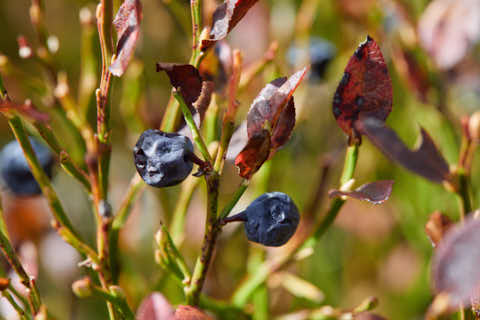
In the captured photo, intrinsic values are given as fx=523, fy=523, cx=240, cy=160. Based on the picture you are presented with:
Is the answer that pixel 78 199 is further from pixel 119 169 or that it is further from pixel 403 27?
pixel 403 27

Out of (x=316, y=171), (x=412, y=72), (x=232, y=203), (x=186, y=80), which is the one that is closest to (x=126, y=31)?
(x=186, y=80)

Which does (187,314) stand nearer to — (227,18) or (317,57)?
(227,18)

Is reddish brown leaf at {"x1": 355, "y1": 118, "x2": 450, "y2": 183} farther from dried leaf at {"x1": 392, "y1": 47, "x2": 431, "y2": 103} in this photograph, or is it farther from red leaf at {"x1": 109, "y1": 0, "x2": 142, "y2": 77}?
dried leaf at {"x1": 392, "y1": 47, "x2": 431, "y2": 103}

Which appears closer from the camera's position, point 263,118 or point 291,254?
point 263,118

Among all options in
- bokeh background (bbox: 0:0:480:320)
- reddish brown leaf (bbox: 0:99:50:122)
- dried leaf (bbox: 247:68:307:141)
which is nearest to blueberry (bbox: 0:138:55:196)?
bokeh background (bbox: 0:0:480:320)

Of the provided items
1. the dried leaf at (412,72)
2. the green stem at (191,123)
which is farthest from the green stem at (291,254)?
the dried leaf at (412,72)

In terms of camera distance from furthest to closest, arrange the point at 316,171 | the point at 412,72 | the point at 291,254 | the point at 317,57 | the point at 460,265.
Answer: the point at 316,171 < the point at 317,57 < the point at 412,72 < the point at 291,254 < the point at 460,265
